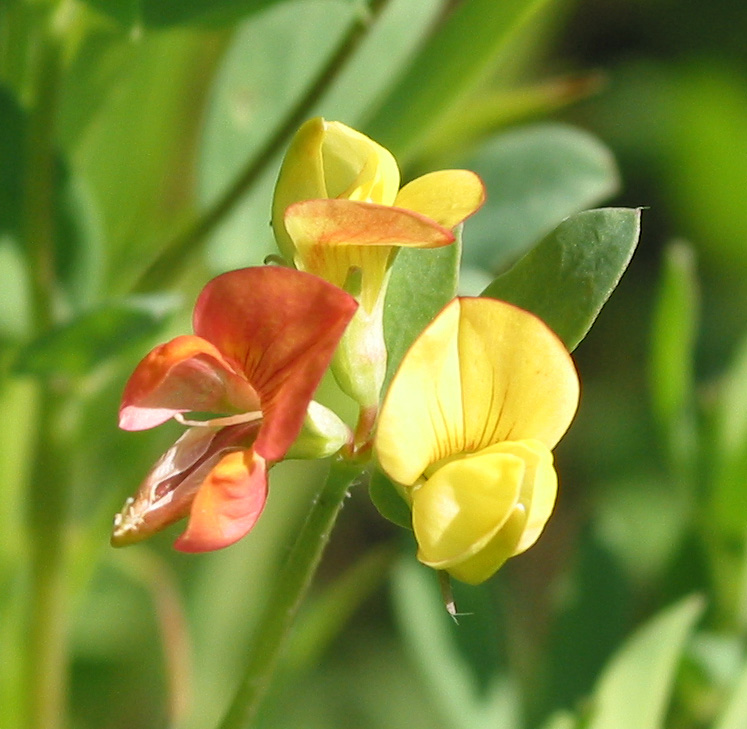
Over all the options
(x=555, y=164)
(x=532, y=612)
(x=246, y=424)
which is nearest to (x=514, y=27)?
(x=555, y=164)

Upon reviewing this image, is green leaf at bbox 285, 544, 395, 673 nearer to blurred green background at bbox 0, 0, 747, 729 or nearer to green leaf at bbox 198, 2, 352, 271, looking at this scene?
blurred green background at bbox 0, 0, 747, 729

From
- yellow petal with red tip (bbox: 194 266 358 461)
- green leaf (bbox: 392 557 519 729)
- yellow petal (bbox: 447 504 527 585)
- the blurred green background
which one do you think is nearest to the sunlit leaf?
the blurred green background

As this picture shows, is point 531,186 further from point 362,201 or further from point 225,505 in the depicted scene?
point 225,505

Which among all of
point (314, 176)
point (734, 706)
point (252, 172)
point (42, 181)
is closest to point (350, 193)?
point (314, 176)

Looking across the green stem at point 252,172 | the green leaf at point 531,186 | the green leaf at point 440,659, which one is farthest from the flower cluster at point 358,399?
the green leaf at point 440,659

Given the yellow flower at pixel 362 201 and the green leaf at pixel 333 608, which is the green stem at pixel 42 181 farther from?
the green leaf at pixel 333 608

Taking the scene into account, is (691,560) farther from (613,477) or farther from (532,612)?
(532,612)
